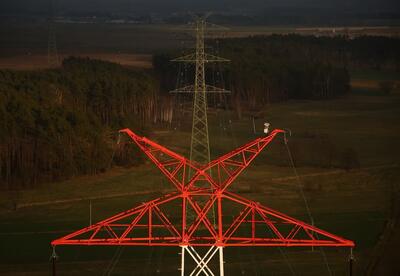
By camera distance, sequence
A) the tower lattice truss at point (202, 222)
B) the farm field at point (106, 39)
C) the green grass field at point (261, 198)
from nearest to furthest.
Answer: the tower lattice truss at point (202, 222) < the green grass field at point (261, 198) < the farm field at point (106, 39)

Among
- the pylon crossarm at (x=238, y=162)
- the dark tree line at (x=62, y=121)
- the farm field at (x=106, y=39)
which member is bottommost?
the farm field at (x=106, y=39)

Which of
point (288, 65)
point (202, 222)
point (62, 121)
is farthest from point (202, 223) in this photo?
point (288, 65)

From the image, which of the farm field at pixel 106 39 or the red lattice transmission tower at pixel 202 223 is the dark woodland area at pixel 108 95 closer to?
the red lattice transmission tower at pixel 202 223

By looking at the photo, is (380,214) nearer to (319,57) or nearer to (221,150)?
(221,150)

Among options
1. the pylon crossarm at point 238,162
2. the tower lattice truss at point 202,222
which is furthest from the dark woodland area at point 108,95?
the pylon crossarm at point 238,162

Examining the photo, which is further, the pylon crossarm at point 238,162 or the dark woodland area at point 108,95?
the dark woodland area at point 108,95

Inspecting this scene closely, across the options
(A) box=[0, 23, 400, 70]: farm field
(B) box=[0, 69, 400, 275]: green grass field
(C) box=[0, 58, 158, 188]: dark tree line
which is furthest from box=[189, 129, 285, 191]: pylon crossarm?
(A) box=[0, 23, 400, 70]: farm field
